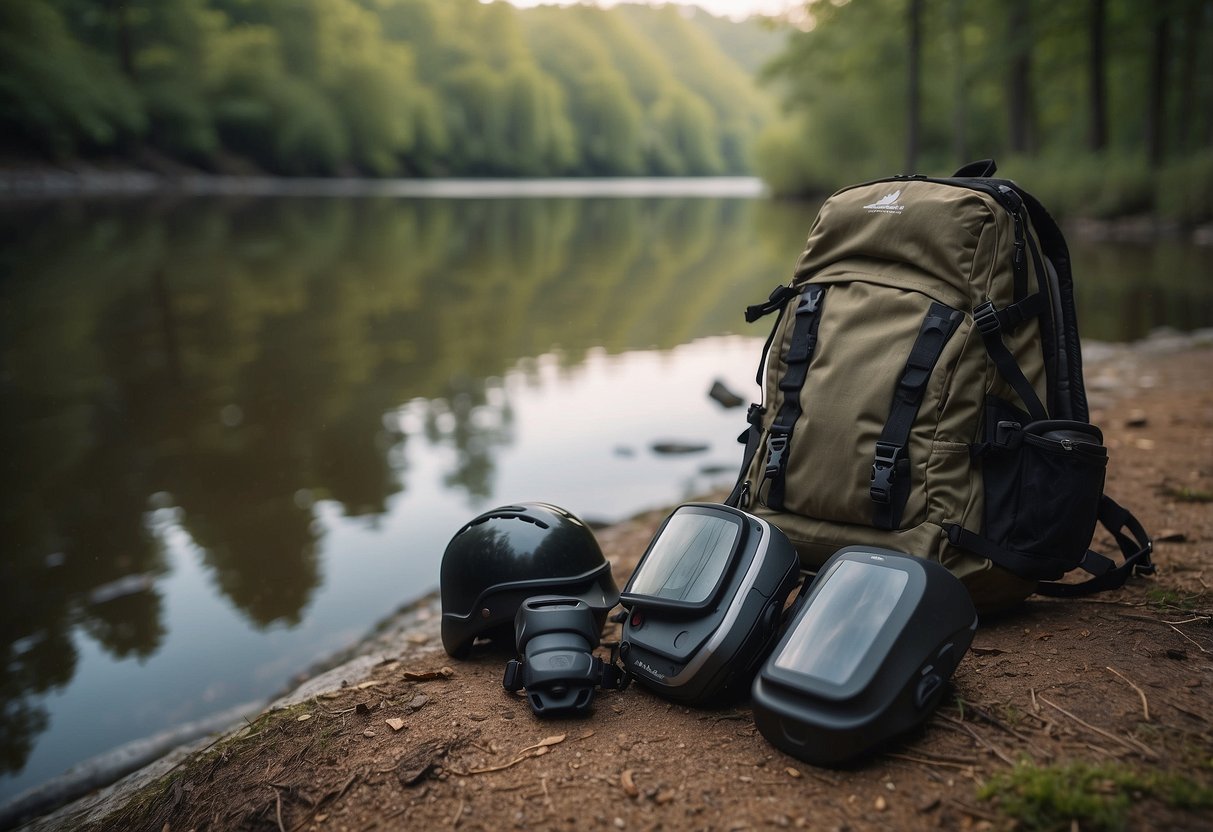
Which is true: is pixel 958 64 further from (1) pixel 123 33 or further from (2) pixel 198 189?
(1) pixel 123 33

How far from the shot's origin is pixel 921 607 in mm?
2381

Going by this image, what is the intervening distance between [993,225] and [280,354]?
9577 millimetres

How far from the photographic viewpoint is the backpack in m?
2.96

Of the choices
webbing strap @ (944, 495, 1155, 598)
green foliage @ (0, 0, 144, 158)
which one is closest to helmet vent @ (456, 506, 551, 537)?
webbing strap @ (944, 495, 1155, 598)

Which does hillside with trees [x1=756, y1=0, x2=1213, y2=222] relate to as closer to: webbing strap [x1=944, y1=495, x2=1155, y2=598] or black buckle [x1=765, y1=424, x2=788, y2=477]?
webbing strap [x1=944, y1=495, x2=1155, y2=598]

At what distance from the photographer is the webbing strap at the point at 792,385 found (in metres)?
3.31

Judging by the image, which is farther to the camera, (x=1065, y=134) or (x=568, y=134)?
(x=568, y=134)

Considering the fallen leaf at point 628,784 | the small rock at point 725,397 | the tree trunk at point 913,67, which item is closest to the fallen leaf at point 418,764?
the fallen leaf at point 628,784

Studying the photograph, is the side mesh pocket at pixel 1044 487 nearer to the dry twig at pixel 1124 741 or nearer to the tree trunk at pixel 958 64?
the dry twig at pixel 1124 741

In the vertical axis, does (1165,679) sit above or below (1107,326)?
above

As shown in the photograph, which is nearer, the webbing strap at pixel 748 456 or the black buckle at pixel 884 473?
the black buckle at pixel 884 473

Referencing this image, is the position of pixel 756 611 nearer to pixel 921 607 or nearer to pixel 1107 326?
pixel 921 607

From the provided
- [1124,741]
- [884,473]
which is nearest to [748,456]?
[884,473]

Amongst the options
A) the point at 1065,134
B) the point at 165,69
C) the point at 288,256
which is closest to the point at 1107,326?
the point at 288,256
